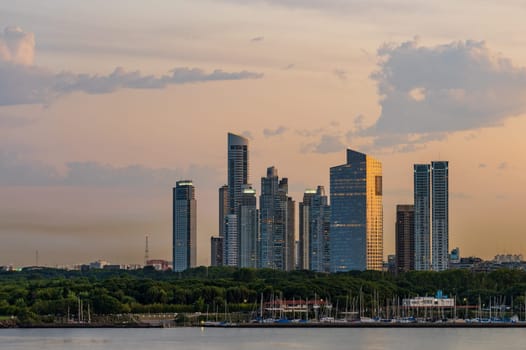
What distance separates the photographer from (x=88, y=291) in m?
144

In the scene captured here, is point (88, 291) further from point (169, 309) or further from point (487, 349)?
point (487, 349)

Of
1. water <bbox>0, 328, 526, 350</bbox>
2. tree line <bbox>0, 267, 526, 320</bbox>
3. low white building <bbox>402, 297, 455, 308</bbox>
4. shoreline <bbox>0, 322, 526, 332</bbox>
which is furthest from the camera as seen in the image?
low white building <bbox>402, 297, 455, 308</bbox>

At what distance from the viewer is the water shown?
104 meters

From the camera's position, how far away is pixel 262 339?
113 meters

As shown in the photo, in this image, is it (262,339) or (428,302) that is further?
(428,302)

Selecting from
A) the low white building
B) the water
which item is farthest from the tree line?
the water

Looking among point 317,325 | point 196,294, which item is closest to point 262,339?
point 317,325

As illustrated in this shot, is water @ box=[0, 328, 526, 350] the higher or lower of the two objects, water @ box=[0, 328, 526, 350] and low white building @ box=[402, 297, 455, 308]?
the lower

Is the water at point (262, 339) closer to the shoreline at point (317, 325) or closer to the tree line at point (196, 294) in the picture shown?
the shoreline at point (317, 325)

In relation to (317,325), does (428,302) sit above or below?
above

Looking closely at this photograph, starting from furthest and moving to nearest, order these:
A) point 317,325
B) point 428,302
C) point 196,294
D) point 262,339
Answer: point 428,302 → point 196,294 → point 317,325 → point 262,339

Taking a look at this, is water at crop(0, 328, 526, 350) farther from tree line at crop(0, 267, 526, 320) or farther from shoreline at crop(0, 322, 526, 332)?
tree line at crop(0, 267, 526, 320)

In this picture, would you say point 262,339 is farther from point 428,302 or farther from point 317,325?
point 428,302

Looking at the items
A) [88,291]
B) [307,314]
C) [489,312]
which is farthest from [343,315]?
[88,291]
